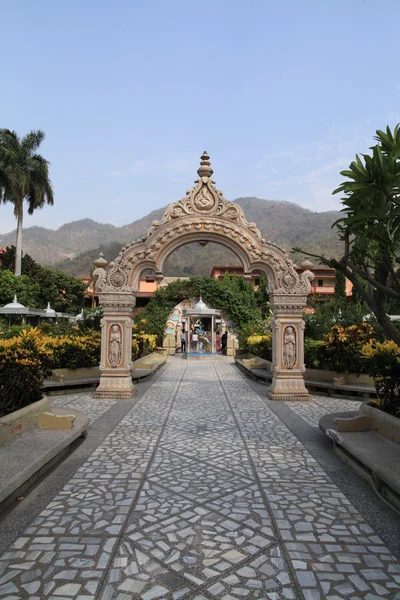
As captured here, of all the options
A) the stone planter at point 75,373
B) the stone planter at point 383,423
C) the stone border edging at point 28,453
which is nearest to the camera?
the stone border edging at point 28,453

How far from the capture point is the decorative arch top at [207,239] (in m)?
9.55

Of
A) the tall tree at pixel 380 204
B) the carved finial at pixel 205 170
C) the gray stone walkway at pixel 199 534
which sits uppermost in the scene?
the carved finial at pixel 205 170

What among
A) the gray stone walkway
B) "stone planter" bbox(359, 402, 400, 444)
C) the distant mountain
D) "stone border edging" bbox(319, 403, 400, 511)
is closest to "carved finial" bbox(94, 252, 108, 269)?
the gray stone walkway

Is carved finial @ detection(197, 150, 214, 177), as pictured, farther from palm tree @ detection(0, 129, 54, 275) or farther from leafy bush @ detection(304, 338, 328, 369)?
palm tree @ detection(0, 129, 54, 275)

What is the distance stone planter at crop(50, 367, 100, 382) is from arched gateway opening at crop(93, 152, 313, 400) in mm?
1633

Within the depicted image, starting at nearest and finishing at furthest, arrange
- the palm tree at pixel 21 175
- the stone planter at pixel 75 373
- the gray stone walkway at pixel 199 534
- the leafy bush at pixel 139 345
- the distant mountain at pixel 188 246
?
the gray stone walkway at pixel 199 534, the stone planter at pixel 75 373, the leafy bush at pixel 139 345, the palm tree at pixel 21 175, the distant mountain at pixel 188 246

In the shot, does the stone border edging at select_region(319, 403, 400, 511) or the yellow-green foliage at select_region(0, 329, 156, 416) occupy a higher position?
the yellow-green foliage at select_region(0, 329, 156, 416)

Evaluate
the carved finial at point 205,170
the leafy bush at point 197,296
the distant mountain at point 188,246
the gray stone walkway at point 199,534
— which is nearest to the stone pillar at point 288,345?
the carved finial at point 205,170

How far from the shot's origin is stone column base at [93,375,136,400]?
31.6 feet

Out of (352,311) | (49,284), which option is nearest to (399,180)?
(352,311)

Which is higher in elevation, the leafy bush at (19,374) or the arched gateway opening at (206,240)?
the arched gateway opening at (206,240)

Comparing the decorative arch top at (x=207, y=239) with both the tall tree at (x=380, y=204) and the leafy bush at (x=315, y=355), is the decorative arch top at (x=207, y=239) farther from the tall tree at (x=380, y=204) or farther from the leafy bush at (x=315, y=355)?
the tall tree at (x=380, y=204)

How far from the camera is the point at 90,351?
1129 cm

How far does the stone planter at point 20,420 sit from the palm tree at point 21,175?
1044 inches
